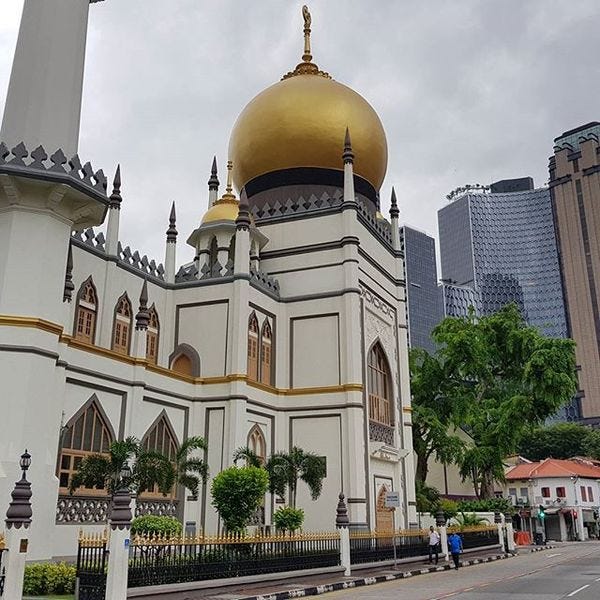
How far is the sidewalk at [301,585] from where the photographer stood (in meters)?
11.5

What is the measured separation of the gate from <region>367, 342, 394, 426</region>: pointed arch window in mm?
13676

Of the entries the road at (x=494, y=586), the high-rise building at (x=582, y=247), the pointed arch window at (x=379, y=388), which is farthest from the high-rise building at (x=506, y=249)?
the road at (x=494, y=586)

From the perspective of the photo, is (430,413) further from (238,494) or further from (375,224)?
(238,494)

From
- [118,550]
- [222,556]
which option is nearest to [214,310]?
[222,556]

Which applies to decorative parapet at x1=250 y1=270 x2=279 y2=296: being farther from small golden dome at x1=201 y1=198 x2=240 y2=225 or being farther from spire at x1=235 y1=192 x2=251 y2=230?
small golden dome at x1=201 y1=198 x2=240 y2=225

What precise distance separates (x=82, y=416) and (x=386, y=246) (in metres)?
14.6

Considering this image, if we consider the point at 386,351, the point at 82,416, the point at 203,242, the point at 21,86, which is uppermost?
the point at 203,242

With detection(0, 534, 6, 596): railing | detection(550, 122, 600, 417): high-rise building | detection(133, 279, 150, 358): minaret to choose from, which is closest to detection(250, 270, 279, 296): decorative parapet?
detection(133, 279, 150, 358): minaret

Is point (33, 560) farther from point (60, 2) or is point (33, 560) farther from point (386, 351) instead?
point (386, 351)

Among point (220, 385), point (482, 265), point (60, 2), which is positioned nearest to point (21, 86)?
point (60, 2)

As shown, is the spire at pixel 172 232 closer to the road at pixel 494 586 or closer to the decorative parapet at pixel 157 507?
the decorative parapet at pixel 157 507

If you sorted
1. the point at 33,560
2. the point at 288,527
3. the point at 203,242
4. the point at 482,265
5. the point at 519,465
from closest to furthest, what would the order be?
the point at 33,560
the point at 288,527
the point at 203,242
the point at 519,465
the point at 482,265

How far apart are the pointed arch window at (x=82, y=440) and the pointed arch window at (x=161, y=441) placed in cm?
153

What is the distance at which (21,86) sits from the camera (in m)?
13.2
